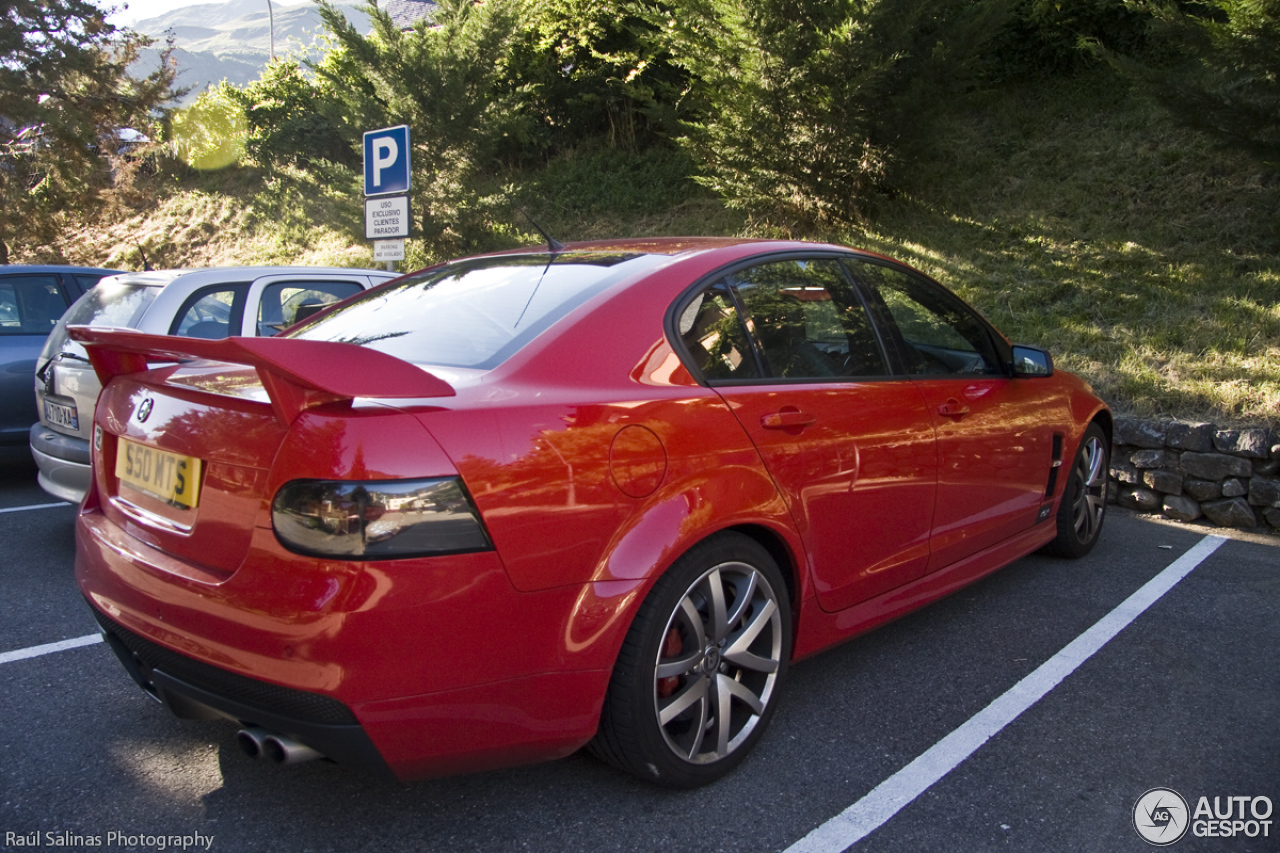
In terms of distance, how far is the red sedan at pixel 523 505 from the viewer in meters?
2.04

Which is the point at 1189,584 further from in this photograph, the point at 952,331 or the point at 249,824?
the point at 249,824

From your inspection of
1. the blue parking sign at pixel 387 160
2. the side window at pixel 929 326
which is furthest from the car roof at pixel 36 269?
the side window at pixel 929 326

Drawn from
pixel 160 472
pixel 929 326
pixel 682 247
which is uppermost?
pixel 682 247

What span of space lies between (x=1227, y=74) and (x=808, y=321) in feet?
20.8

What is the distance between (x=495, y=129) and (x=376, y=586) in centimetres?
1270

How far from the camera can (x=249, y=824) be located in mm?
2432

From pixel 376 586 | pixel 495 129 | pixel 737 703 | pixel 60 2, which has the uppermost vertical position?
pixel 60 2

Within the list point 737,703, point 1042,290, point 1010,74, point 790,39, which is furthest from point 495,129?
point 737,703

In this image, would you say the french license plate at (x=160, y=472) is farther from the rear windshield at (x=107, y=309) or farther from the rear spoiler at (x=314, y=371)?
the rear windshield at (x=107, y=309)

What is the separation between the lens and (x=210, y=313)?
5.26 m

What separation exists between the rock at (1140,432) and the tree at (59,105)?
18992 millimetres

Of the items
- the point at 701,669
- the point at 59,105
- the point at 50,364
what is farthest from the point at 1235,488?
the point at 59,105

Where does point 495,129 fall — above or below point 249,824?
above

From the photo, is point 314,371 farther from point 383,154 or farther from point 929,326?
point 383,154
